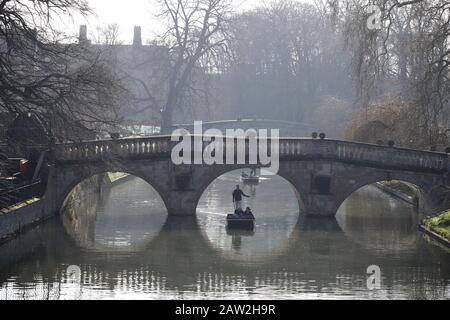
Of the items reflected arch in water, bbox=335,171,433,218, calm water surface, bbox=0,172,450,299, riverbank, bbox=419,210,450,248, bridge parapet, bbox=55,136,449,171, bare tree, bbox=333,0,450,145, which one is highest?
bare tree, bbox=333,0,450,145

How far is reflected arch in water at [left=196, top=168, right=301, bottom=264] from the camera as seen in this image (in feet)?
86.0

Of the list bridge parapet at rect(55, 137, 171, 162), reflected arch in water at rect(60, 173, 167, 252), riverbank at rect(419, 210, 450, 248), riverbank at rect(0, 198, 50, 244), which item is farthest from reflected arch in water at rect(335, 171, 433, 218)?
riverbank at rect(0, 198, 50, 244)

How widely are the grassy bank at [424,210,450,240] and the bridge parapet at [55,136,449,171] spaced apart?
9.39 feet

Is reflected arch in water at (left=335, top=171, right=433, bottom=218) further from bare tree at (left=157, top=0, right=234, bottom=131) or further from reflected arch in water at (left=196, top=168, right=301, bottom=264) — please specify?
bare tree at (left=157, top=0, right=234, bottom=131)

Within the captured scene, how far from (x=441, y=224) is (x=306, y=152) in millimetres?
6146

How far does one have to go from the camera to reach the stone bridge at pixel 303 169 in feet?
102

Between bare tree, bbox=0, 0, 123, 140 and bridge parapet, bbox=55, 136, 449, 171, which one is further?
bridge parapet, bbox=55, 136, 449, 171

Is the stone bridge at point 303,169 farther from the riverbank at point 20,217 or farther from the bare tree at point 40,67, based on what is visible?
the bare tree at point 40,67

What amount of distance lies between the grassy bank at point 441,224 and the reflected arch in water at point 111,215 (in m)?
9.17
